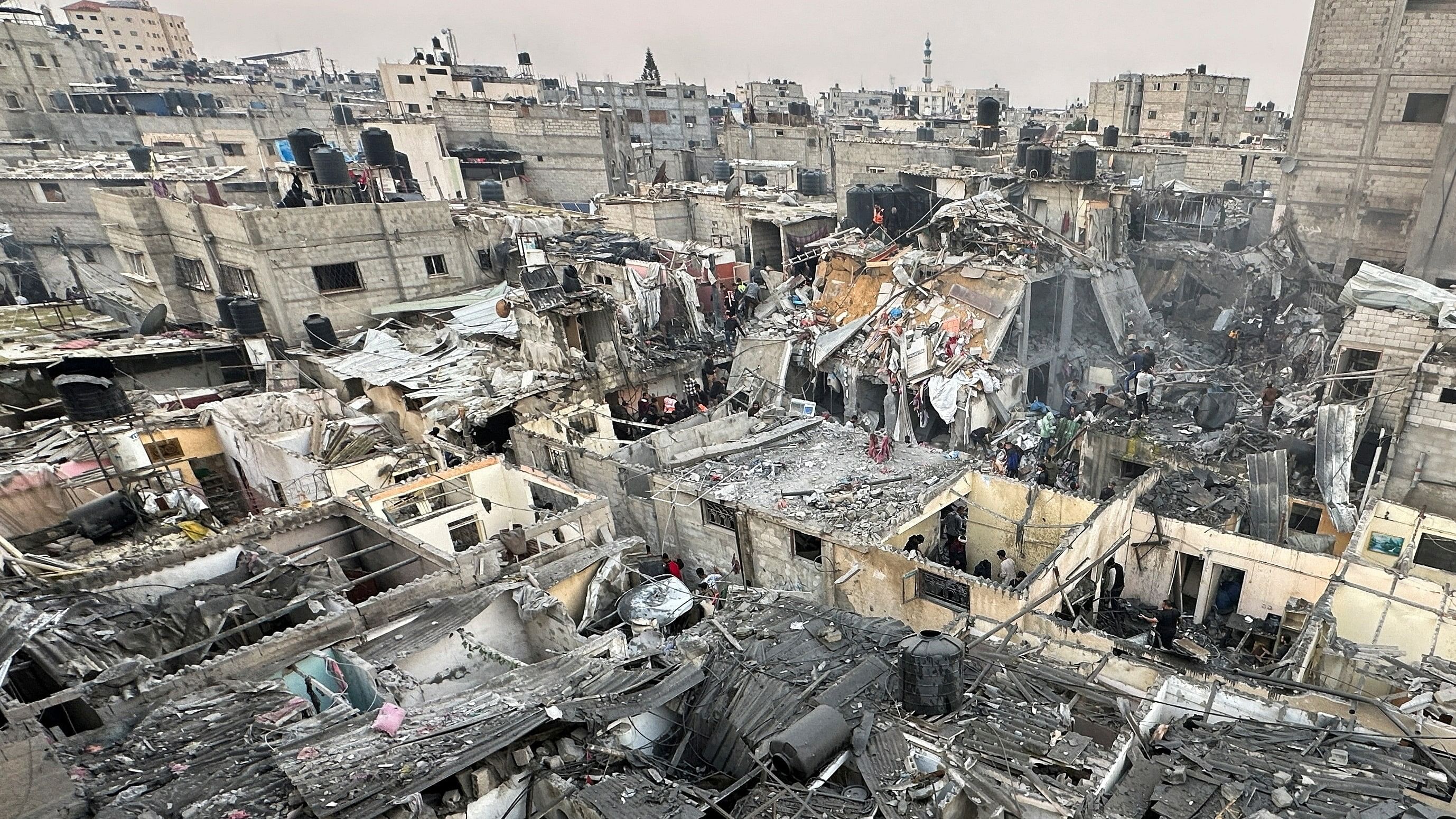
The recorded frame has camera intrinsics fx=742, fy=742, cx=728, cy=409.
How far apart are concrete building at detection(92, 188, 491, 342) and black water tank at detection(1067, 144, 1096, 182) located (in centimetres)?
2309

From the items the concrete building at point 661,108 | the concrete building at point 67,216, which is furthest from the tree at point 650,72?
the concrete building at point 67,216

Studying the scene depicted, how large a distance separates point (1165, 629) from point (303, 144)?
98.0 feet

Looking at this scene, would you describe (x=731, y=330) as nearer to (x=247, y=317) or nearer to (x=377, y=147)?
(x=377, y=147)

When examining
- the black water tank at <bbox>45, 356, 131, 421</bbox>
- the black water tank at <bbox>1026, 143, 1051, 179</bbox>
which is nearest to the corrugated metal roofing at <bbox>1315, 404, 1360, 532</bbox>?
the black water tank at <bbox>1026, 143, 1051, 179</bbox>

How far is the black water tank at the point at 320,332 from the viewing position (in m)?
24.6

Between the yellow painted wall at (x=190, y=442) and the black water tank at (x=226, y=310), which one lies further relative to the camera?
the black water tank at (x=226, y=310)

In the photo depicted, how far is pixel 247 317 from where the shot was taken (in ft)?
76.3

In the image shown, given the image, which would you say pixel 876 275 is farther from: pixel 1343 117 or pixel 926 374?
pixel 1343 117

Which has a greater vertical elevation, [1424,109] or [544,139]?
[544,139]

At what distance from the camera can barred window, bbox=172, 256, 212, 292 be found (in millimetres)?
27203

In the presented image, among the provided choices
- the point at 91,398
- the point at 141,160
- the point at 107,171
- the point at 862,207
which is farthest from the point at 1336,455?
the point at 107,171

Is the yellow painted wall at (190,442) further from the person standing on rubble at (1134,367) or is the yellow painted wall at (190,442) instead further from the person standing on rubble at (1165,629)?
the person standing on rubble at (1134,367)

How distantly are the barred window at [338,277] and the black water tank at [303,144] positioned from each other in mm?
3763

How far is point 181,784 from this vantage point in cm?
784
